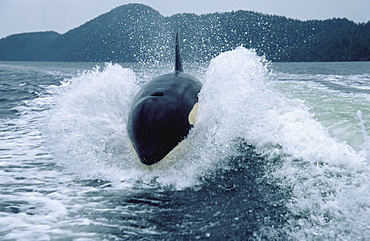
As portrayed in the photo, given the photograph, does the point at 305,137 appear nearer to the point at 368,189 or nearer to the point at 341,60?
the point at 368,189

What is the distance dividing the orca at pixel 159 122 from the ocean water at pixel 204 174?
0.23m

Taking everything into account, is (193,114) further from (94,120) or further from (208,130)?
(94,120)

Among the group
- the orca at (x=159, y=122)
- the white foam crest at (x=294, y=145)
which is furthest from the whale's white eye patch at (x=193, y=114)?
the white foam crest at (x=294, y=145)

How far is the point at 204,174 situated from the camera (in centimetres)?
412

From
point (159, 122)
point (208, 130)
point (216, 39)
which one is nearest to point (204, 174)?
point (159, 122)

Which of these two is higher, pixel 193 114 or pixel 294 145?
pixel 193 114

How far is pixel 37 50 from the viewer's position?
155000 millimetres

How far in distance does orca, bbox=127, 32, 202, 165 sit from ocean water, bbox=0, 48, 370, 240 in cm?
23

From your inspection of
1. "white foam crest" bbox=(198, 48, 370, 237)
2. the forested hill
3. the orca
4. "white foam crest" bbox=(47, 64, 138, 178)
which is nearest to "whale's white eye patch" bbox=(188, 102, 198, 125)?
the orca

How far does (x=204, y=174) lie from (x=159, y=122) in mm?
929

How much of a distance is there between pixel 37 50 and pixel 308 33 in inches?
5067

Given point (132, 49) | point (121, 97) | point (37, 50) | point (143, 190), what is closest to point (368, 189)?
point (143, 190)

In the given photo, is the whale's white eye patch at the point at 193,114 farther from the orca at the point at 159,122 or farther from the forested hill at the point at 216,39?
the forested hill at the point at 216,39

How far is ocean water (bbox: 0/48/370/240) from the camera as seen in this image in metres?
2.75
